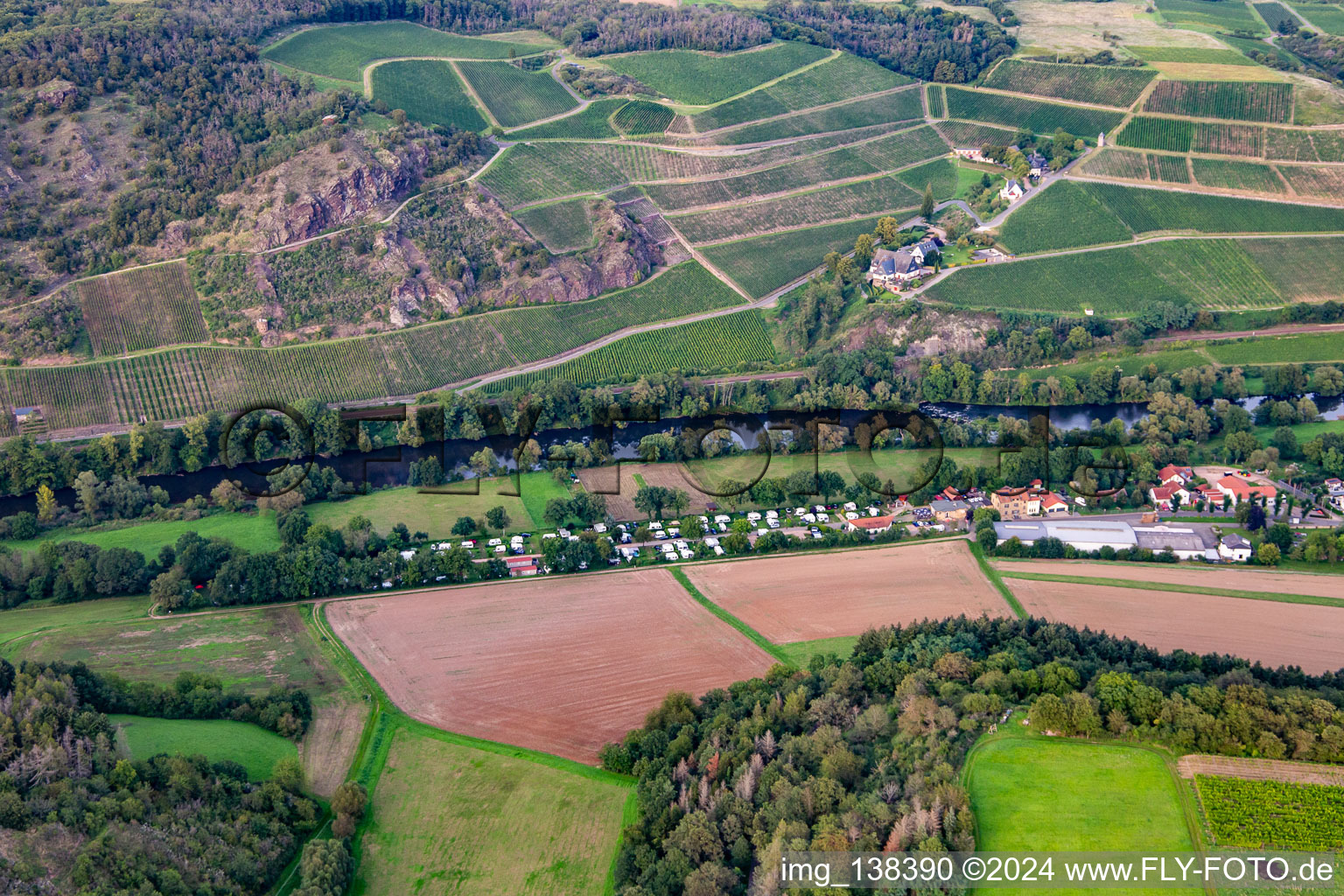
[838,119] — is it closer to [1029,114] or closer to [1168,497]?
[1029,114]

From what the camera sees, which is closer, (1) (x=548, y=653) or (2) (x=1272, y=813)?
(2) (x=1272, y=813)

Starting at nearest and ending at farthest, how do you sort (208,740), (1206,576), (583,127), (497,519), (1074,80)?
(208,740), (1206,576), (497,519), (583,127), (1074,80)

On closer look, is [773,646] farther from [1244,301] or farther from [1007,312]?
[1244,301]

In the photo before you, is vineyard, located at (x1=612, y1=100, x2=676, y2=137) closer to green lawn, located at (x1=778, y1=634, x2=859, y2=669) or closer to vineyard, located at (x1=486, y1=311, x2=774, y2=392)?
vineyard, located at (x1=486, y1=311, x2=774, y2=392)

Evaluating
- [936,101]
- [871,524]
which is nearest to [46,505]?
[871,524]

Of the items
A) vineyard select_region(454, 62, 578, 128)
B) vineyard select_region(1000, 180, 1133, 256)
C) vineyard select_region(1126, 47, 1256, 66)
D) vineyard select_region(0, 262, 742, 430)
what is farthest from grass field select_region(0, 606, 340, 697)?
vineyard select_region(1126, 47, 1256, 66)

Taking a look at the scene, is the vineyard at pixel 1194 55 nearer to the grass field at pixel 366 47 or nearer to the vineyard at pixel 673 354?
the vineyard at pixel 673 354

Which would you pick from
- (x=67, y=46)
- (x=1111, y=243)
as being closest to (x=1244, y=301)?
(x=1111, y=243)
